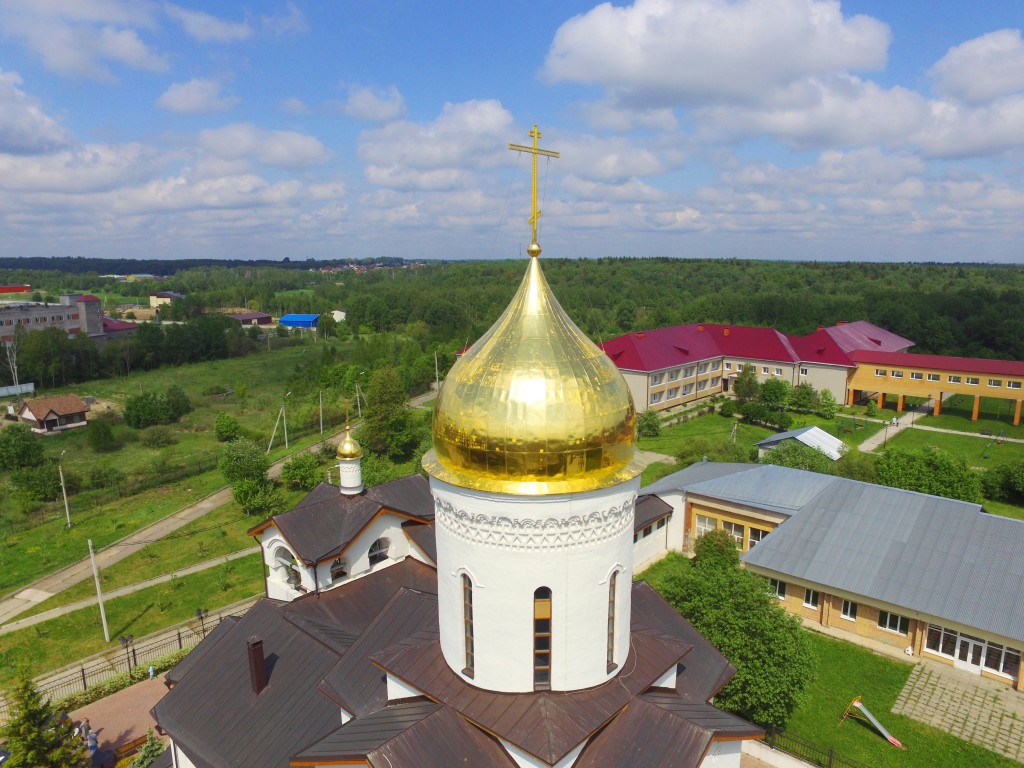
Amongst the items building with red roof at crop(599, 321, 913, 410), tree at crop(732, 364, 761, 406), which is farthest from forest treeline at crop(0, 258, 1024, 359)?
tree at crop(732, 364, 761, 406)

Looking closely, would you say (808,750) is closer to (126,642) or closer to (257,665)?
(257,665)

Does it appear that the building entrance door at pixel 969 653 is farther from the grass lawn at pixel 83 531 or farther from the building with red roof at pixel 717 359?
the building with red roof at pixel 717 359

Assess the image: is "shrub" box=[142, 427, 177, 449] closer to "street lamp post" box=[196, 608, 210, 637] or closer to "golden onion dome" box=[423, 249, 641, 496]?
"street lamp post" box=[196, 608, 210, 637]

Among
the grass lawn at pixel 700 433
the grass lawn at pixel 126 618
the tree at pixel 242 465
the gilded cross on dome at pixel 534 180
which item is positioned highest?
the gilded cross on dome at pixel 534 180

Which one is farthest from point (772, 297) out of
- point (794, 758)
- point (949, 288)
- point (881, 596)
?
point (794, 758)

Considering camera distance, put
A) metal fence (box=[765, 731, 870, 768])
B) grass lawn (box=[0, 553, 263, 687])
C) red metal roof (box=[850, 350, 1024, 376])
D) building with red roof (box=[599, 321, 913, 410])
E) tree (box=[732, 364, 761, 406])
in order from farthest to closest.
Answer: building with red roof (box=[599, 321, 913, 410]) < tree (box=[732, 364, 761, 406]) < red metal roof (box=[850, 350, 1024, 376]) < grass lawn (box=[0, 553, 263, 687]) < metal fence (box=[765, 731, 870, 768])

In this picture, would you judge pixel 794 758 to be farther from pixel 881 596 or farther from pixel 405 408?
pixel 405 408

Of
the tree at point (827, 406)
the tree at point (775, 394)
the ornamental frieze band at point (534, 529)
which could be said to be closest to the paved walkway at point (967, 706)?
the ornamental frieze band at point (534, 529)
